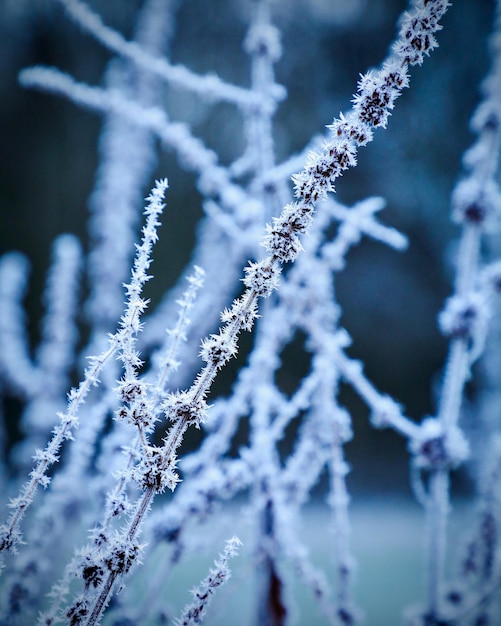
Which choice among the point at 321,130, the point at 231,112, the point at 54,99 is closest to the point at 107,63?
the point at 54,99

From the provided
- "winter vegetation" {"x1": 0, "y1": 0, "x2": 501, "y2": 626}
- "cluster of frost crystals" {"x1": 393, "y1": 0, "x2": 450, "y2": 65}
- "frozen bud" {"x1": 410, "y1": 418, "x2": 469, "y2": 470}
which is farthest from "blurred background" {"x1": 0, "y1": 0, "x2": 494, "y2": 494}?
"cluster of frost crystals" {"x1": 393, "y1": 0, "x2": 450, "y2": 65}

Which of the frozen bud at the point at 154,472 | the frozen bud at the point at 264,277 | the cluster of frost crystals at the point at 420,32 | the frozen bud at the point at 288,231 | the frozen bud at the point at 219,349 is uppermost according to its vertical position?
the cluster of frost crystals at the point at 420,32

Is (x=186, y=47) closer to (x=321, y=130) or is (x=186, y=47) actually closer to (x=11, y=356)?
(x=321, y=130)

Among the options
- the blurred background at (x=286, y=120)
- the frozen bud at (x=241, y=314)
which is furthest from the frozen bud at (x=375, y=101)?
the blurred background at (x=286, y=120)

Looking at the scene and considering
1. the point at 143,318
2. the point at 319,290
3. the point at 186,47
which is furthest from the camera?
the point at 186,47

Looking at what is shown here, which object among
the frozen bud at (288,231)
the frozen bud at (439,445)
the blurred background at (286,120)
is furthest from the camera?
the blurred background at (286,120)

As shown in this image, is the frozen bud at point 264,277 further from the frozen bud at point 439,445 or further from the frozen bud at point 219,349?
the frozen bud at point 439,445

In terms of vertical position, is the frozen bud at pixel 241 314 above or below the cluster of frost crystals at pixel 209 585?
above
